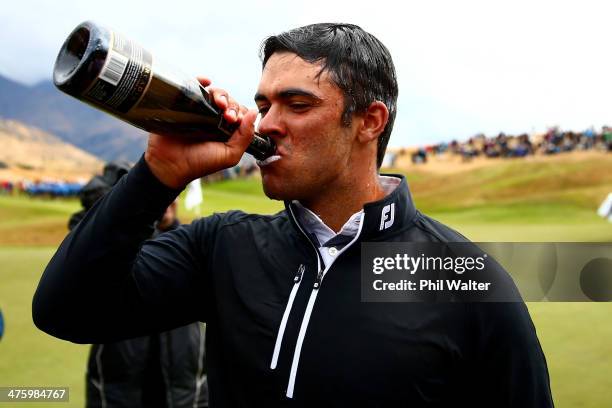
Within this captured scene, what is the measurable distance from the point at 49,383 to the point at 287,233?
18.2 ft

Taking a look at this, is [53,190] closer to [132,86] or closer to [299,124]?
[299,124]

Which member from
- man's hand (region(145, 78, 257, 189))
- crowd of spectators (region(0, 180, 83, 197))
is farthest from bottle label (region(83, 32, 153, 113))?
crowd of spectators (region(0, 180, 83, 197))

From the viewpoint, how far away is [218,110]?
2.17 m

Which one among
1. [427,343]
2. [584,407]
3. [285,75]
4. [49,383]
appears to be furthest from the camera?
[49,383]

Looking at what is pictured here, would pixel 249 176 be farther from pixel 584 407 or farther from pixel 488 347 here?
pixel 488 347

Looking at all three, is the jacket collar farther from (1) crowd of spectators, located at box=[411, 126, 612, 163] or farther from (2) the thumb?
(1) crowd of spectators, located at box=[411, 126, 612, 163]

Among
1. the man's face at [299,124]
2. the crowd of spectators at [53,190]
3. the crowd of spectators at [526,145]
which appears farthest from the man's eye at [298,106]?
the crowd of spectators at [526,145]

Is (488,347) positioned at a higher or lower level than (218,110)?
lower

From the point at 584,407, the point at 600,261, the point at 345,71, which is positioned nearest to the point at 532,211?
the point at 600,261

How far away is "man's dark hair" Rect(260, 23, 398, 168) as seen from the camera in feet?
7.94

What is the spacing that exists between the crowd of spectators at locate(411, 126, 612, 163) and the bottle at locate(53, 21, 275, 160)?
4413 cm

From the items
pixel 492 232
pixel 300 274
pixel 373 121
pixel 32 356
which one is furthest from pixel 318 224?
pixel 492 232

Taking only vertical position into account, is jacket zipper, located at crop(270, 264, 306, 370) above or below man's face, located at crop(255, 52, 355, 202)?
below

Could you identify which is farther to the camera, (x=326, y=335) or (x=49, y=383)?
(x=49, y=383)
